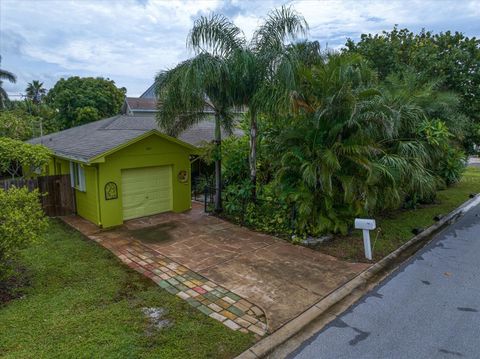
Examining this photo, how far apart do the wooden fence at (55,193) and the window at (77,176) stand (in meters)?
0.27

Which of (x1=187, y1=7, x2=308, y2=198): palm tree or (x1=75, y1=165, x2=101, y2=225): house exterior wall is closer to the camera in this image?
(x1=187, y1=7, x2=308, y2=198): palm tree

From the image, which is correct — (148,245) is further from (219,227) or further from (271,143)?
(271,143)

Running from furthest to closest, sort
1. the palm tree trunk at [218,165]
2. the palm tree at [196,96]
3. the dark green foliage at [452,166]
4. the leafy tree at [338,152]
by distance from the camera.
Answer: the dark green foliage at [452,166] → the palm tree trunk at [218,165] → the palm tree at [196,96] → the leafy tree at [338,152]

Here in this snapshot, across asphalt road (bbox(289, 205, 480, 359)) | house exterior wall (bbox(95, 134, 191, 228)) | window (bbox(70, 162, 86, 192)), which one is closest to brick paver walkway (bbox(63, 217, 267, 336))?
asphalt road (bbox(289, 205, 480, 359))

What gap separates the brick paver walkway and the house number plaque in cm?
134

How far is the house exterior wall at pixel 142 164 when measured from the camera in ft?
29.9

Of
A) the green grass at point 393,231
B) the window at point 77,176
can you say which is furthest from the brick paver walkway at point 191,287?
the green grass at point 393,231

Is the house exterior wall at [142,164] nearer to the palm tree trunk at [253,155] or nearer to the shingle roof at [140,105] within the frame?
the palm tree trunk at [253,155]

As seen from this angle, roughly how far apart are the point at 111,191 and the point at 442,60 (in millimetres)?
14952

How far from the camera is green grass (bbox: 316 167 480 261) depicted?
743 centimetres

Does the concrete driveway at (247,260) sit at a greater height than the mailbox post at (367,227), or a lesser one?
lesser

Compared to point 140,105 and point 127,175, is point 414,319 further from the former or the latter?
point 140,105

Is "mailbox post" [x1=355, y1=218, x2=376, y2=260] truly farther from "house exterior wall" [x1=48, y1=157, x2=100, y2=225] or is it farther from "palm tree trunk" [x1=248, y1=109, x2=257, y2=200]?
"house exterior wall" [x1=48, y1=157, x2=100, y2=225]

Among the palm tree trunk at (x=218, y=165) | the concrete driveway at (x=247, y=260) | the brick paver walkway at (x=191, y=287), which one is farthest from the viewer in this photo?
the palm tree trunk at (x=218, y=165)
